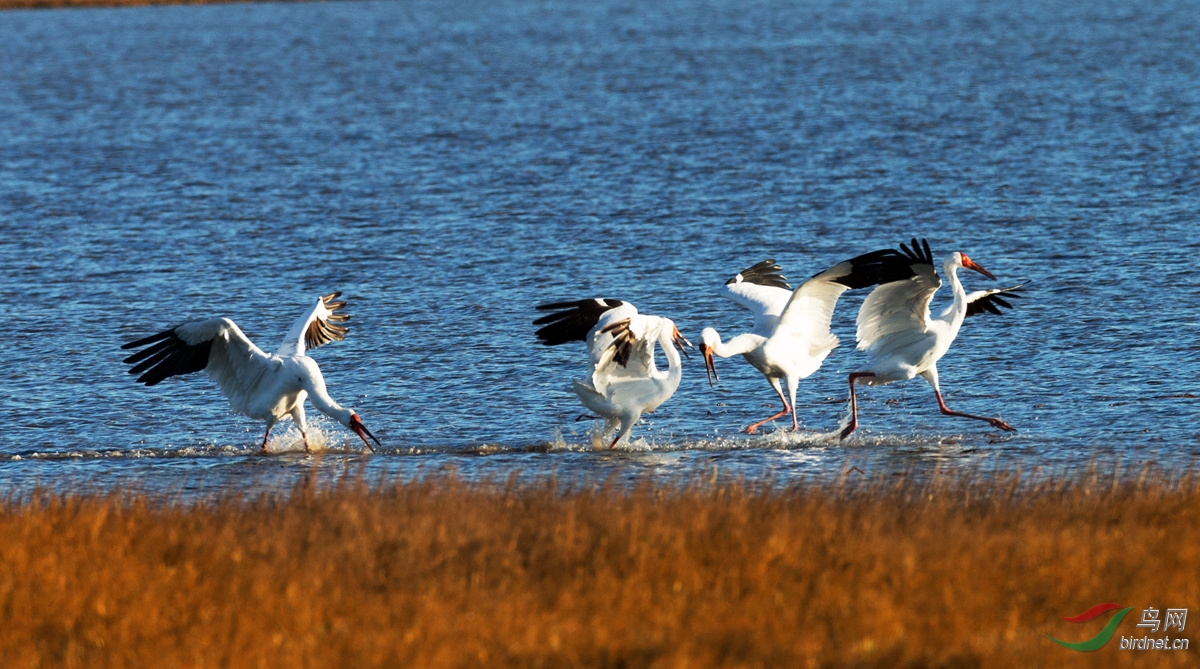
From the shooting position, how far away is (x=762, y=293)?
12.6 m

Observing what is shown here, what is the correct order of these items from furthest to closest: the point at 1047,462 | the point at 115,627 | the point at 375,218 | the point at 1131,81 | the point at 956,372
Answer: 1. the point at 1131,81
2. the point at 375,218
3. the point at 956,372
4. the point at 1047,462
5. the point at 115,627

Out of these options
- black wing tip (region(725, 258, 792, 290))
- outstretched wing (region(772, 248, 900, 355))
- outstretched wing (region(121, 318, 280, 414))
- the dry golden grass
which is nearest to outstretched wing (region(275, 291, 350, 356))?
outstretched wing (region(121, 318, 280, 414))

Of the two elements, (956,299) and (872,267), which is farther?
(956,299)

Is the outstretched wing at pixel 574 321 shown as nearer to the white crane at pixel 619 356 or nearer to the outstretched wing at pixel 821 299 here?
the white crane at pixel 619 356

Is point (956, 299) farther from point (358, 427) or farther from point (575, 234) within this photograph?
point (575, 234)

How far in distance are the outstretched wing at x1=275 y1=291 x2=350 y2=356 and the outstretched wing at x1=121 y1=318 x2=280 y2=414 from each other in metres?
0.27

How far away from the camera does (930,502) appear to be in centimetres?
832

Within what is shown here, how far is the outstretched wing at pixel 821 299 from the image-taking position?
1122 centimetres

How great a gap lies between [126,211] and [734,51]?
25691 mm

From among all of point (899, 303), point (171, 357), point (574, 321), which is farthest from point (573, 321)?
point (171, 357)

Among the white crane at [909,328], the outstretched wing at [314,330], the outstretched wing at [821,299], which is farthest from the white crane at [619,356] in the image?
the outstretched wing at [314,330]

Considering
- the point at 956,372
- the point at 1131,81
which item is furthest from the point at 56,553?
the point at 1131,81

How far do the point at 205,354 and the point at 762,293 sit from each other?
4.48 metres

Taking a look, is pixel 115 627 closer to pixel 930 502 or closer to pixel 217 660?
pixel 217 660
